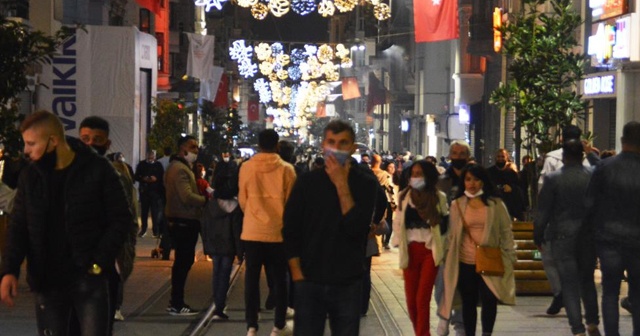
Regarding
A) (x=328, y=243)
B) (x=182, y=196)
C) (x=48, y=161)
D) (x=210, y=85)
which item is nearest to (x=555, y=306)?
(x=182, y=196)

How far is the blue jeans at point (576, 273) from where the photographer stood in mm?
11227

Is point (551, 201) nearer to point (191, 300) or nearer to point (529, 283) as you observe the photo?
point (529, 283)

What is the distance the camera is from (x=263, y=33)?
167m

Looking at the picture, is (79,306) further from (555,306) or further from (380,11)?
(380,11)

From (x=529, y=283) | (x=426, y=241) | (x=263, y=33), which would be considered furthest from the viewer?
(x=263, y=33)

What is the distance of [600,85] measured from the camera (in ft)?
94.1

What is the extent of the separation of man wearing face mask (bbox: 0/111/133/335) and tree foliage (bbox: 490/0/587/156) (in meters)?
12.3

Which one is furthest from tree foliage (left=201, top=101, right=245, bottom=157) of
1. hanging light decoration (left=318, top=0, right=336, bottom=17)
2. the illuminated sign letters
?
the illuminated sign letters

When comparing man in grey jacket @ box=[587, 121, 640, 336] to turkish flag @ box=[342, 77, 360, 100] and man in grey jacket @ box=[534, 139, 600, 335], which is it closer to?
man in grey jacket @ box=[534, 139, 600, 335]

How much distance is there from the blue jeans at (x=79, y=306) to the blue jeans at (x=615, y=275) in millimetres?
4461

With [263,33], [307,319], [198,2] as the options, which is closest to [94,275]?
[307,319]

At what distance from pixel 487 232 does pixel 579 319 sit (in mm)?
1218

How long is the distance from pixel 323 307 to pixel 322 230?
48 cm

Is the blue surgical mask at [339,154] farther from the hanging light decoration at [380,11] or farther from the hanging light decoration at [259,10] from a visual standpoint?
the hanging light decoration at [380,11]
